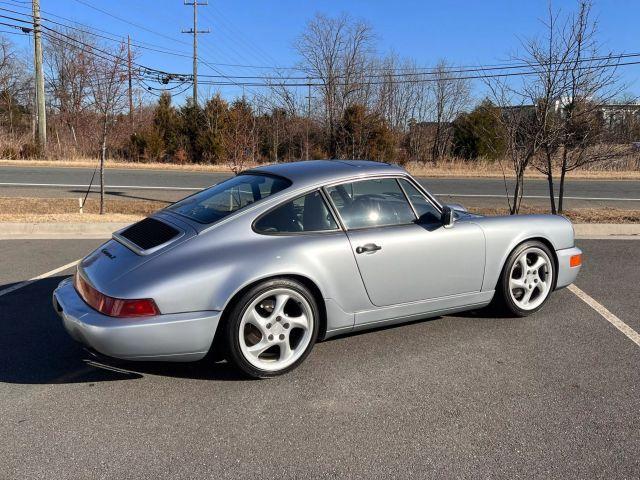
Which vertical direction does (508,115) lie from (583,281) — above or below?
above

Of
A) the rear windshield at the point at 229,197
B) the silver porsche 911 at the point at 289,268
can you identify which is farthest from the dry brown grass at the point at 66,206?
the silver porsche 911 at the point at 289,268

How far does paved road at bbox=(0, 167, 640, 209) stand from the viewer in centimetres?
1570

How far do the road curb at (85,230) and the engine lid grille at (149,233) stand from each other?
16.3ft

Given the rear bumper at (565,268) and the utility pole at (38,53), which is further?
the utility pole at (38,53)

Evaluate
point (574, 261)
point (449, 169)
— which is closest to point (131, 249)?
point (574, 261)

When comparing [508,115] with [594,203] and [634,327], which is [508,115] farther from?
[634,327]

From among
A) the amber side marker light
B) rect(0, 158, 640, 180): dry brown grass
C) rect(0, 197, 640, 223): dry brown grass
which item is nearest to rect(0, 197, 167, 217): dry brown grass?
rect(0, 197, 640, 223): dry brown grass

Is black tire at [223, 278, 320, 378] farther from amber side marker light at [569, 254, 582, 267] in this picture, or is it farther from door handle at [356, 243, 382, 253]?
amber side marker light at [569, 254, 582, 267]

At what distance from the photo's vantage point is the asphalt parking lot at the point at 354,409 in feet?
8.54

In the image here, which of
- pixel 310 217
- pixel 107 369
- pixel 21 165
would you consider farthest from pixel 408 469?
pixel 21 165

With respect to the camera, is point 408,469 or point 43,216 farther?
point 43,216

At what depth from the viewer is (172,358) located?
3.25 metres

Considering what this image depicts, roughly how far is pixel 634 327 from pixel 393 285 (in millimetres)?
2267

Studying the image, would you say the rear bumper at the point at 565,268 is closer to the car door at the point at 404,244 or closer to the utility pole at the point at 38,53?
the car door at the point at 404,244
